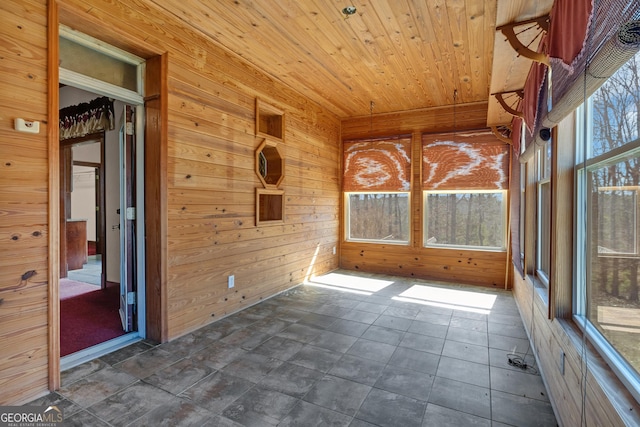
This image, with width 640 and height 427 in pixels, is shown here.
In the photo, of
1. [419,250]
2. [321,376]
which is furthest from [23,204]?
[419,250]

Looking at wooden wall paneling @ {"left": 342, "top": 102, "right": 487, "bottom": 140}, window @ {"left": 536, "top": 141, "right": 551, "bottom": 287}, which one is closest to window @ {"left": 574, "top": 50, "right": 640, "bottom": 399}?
window @ {"left": 536, "top": 141, "right": 551, "bottom": 287}

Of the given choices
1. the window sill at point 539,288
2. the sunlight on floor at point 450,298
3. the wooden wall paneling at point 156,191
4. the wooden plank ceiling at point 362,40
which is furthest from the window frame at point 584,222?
the wooden wall paneling at point 156,191

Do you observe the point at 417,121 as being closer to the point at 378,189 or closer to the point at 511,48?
the point at 378,189

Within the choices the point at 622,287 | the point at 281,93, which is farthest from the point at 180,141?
the point at 622,287

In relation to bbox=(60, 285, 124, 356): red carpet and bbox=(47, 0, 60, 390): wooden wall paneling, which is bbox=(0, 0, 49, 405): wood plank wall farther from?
bbox=(60, 285, 124, 356): red carpet

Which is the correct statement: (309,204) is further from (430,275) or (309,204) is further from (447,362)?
(447,362)

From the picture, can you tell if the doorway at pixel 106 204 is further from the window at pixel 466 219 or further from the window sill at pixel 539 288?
A: the window at pixel 466 219

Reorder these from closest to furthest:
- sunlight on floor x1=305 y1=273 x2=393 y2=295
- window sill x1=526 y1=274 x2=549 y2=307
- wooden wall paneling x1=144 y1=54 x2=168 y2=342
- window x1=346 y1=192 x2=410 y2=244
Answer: window sill x1=526 y1=274 x2=549 y2=307, wooden wall paneling x1=144 y1=54 x2=168 y2=342, sunlight on floor x1=305 y1=273 x2=393 y2=295, window x1=346 y1=192 x2=410 y2=244

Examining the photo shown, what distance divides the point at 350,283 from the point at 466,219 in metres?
2.04

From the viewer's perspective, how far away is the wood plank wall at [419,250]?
477 centimetres

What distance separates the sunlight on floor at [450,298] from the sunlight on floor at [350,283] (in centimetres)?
42

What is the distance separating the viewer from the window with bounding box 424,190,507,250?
4.77 m

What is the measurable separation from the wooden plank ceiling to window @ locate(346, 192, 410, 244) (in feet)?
5.86

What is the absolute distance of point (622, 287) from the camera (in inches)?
50.6
